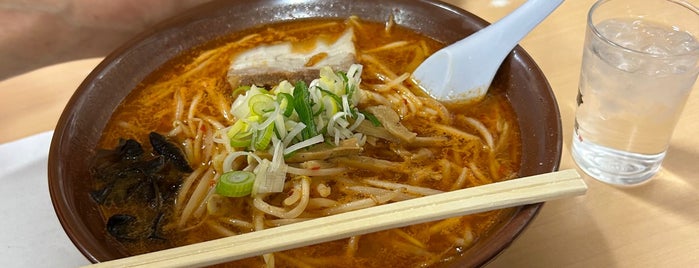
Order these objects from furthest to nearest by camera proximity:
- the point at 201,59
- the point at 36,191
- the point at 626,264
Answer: the point at 201,59
the point at 36,191
the point at 626,264

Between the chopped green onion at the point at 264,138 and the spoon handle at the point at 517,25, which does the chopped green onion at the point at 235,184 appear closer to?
the chopped green onion at the point at 264,138

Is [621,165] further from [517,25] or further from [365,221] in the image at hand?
[365,221]

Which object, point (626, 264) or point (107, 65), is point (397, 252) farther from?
point (107, 65)

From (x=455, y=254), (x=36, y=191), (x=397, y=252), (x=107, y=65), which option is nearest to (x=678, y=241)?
(x=455, y=254)

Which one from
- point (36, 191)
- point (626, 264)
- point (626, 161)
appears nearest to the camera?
point (626, 264)

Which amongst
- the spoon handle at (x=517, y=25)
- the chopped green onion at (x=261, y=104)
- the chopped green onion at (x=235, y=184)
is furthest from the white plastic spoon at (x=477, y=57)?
the chopped green onion at (x=235, y=184)

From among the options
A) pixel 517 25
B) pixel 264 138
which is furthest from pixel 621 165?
pixel 264 138
